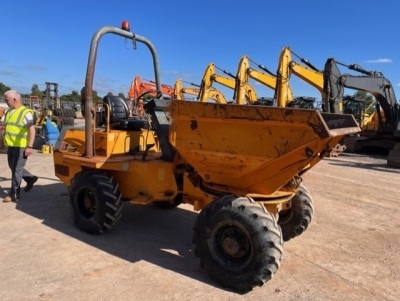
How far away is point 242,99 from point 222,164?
14219 mm

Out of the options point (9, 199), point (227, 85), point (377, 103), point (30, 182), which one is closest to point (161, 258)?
point (9, 199)

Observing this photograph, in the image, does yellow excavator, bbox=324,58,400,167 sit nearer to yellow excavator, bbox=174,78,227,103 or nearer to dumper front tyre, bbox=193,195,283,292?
yellow excavator, bbox=174,78,227,103

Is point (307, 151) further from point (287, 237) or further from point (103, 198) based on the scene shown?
point (103, 198)

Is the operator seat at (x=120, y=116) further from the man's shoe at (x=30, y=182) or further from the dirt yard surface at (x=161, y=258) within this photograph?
the man's shoe at (x=30, y=182)

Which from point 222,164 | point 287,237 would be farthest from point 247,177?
point 287,237

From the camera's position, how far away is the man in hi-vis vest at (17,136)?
641 cm

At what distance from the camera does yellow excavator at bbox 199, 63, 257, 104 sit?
17.8m

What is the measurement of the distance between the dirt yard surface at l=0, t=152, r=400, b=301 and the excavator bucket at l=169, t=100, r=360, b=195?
3.23 ft

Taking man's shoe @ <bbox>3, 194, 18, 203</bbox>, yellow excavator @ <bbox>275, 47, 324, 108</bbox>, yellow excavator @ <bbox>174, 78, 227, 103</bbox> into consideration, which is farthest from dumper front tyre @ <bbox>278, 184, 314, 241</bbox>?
yellow excavator @ <bbox>174, 78, 227, 103</bbox>

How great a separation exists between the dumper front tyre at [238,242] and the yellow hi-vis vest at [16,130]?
3825mm

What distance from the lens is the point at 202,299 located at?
348 cm

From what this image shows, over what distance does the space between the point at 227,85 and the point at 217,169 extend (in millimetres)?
17380

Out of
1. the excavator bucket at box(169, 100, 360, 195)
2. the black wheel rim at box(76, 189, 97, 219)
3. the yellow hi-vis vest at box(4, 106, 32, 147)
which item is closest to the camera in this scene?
the excavator bucket at box(169, 100, 360, 195)

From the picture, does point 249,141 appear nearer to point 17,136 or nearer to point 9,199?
point 17,136
